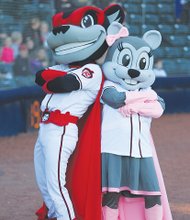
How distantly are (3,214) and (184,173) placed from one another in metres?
2.97

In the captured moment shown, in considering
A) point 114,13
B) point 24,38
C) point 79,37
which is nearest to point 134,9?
point 24,38

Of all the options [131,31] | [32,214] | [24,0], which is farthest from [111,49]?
[131,31]

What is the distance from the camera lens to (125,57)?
18.0 feet

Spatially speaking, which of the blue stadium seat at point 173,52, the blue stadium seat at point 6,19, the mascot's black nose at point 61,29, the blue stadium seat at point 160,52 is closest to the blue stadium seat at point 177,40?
the blue stadium seat at point 173,52

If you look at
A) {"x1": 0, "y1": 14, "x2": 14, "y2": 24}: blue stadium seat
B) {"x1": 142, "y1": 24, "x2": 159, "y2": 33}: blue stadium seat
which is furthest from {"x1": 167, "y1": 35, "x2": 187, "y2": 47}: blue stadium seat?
{"x1": 0, "y1": 14, "x2": 14, "y2": 24}: blue stadium seat

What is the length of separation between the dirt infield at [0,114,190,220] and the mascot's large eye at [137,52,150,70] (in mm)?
1826

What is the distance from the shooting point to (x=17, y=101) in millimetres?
12180

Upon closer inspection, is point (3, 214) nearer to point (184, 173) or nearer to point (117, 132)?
point (117, 132)

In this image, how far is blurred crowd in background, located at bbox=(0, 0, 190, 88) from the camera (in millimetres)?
12570

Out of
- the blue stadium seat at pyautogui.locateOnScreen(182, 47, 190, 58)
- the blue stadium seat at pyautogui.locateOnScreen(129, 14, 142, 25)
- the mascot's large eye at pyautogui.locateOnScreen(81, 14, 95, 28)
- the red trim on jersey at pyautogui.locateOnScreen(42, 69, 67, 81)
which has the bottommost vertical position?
the blue stadium seat at pyautogui.locateOnScreen(182, 47, 190, 58)

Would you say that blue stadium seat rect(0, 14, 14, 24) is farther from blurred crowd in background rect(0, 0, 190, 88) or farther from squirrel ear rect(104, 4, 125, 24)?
squirrel ear rect(104, 4, 125, 24)

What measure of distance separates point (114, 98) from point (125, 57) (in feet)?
1.23

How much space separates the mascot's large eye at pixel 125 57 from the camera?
5492mm

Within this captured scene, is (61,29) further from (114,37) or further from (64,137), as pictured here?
(64,137)
